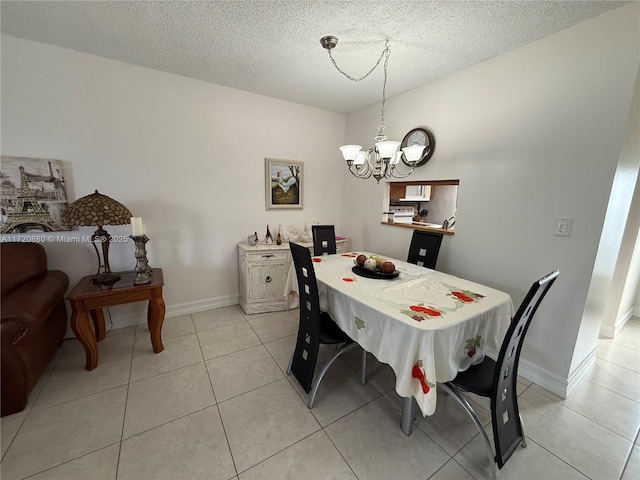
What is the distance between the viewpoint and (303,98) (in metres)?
3.03

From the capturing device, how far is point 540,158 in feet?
6.02

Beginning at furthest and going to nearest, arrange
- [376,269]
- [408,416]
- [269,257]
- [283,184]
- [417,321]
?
[283,184] < [269,257] < [376,269] < [408,416] < [417,321]

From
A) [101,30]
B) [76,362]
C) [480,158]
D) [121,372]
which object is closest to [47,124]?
[101,30]

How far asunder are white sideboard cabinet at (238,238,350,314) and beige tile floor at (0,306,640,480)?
2.64 ft

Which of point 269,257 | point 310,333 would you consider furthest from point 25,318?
point 269,257

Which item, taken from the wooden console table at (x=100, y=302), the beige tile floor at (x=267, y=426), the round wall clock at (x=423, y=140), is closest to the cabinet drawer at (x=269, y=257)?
the wooden console table at (x=100, y=302)

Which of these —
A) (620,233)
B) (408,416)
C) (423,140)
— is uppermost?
(423,140)

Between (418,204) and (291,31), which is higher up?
(291,31)

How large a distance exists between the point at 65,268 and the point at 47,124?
1.23 metres

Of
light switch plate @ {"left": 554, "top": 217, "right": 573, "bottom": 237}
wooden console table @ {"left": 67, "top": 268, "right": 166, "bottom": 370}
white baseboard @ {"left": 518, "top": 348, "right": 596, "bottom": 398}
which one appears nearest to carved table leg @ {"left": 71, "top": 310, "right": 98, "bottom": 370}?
wooden console table @ {"left": 67, "top": 268, "right": 166, "bottom": 370}

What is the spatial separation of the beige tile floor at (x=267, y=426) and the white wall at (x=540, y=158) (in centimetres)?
43

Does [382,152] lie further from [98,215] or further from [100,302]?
[100,302]

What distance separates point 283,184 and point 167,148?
4.25 feet

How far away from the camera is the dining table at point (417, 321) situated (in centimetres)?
119
